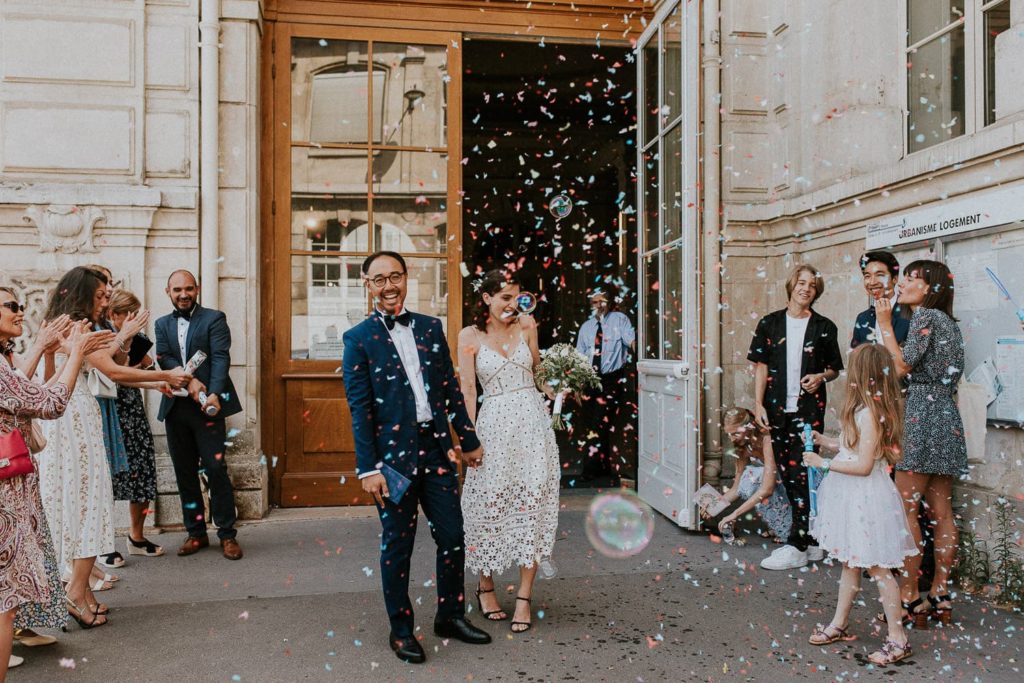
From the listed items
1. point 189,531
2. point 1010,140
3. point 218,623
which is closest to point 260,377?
point 189,531

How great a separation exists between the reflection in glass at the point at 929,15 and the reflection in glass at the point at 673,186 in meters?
1.80

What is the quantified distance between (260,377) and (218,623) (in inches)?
116

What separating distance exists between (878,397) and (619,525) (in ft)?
11.2

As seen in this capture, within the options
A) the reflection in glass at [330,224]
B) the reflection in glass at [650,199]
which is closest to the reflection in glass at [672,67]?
the reflection in glass at [650,199]

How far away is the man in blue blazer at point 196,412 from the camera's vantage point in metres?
5.79

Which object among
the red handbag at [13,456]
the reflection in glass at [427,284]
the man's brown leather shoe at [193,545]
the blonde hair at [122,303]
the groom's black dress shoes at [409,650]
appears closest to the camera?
the red handbag at [13,456]

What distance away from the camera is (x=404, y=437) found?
3885mm

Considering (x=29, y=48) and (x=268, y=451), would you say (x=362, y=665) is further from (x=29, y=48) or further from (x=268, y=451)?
(x=29, y=48)

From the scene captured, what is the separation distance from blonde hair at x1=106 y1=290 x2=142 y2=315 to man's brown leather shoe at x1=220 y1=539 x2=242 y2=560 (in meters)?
1.79

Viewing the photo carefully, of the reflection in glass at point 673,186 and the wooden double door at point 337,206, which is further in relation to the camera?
the wooden double door at point 337,206

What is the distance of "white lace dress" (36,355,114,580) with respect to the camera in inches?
172

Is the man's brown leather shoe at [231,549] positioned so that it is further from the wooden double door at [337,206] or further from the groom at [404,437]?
the groom at [404,437]

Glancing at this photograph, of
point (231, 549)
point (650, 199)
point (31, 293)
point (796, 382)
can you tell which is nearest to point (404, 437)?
point (231, 549)

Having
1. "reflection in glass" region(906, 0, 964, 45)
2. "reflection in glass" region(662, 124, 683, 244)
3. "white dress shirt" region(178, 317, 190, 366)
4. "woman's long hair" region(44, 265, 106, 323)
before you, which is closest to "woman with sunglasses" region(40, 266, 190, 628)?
"woman's long hair" region(44, 265, 106, 323)
